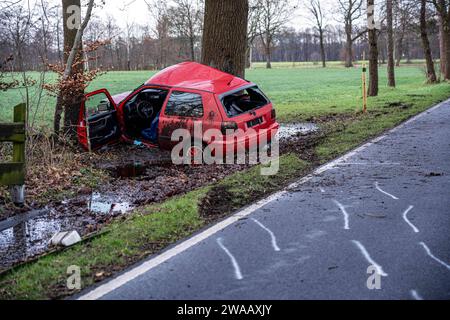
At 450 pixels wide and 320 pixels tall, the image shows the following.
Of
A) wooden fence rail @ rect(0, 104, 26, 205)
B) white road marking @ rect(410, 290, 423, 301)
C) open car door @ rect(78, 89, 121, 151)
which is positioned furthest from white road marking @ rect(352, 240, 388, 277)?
open car door @ rect(78, 89, 121, 151)

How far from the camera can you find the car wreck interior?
11703 mm

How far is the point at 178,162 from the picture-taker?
10.6 metres

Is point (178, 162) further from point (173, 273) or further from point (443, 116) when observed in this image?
point (443, 116)

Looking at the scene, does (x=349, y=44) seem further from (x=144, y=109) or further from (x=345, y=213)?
(x=345, y=213)

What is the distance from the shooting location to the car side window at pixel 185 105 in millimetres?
10580

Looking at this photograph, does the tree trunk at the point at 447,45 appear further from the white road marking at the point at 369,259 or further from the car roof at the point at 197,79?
the white road marking at the point at 369,259

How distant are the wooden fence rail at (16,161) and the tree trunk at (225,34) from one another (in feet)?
20.5

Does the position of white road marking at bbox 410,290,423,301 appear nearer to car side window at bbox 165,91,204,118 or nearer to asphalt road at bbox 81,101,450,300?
asphalt road at bbox 81,101,450,300

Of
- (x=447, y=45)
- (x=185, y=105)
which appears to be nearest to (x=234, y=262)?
(x=185, y=105)

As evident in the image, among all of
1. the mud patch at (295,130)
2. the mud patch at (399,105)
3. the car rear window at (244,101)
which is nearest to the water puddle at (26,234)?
the car rear window at (244,101)

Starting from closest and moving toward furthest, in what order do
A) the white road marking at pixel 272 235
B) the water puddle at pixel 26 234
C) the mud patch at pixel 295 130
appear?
the white road marking at pixel 272 235
the water puddle at pixel 26 234
the mud patch at pixel 295 130

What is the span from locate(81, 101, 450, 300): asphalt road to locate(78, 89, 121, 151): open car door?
5078 millimetres

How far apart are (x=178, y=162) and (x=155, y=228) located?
452 cm

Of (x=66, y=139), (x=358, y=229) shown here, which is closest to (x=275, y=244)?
(x=358, y=229)
